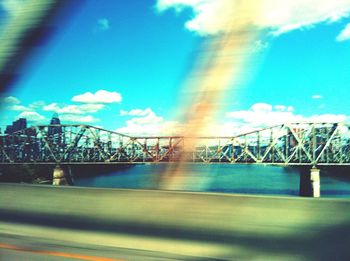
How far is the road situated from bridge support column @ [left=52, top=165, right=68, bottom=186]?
8145 cm

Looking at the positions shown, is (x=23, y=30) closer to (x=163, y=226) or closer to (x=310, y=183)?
(x=163, y=226)

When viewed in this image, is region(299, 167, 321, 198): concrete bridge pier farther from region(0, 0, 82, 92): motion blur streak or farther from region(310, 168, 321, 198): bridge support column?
region(0, 0, 82, 92): motion blur streak

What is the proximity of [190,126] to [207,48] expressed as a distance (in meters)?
0.21

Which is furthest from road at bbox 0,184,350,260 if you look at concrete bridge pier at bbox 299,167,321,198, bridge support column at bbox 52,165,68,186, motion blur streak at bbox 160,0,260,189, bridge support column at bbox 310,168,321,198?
bridge support column at bbox 52,165,68,186

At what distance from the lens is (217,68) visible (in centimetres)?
112

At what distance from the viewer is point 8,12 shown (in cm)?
127

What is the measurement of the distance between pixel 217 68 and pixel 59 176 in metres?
90.7

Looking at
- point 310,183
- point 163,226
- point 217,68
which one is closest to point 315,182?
point 310,183

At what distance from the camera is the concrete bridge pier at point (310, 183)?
79.3 meters

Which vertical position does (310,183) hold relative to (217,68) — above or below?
below

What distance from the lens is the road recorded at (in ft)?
11.2

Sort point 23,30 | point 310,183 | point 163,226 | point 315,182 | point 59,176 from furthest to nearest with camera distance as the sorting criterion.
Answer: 1. point 59,176
2. point 310,183
3. point 315,182
4. point 163,226
5. point 23,30

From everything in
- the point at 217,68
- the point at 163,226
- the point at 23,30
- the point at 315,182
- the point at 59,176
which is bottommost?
the point at 59,176

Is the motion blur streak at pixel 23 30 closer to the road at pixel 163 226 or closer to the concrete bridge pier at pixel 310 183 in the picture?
the road at pixel 163 226
